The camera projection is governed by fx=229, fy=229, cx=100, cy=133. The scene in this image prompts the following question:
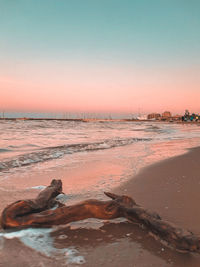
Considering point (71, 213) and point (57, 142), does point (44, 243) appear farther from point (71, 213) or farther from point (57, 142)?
point (57, 142)

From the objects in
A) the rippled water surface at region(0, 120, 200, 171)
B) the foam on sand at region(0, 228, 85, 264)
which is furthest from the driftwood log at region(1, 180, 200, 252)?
the rippled water surface at region(0, 120, 200, 171)

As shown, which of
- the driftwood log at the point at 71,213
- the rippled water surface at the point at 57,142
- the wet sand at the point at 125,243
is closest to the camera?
the wet sand at the point at 125,243

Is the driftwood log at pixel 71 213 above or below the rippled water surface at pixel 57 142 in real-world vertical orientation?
above

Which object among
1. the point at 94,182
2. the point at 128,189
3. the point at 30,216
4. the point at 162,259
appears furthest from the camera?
the point at 94,182

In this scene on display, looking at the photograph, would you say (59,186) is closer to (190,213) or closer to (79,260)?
(79,260)

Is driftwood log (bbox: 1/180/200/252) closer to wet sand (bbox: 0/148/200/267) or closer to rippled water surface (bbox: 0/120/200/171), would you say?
wet sand (bbox: 0/148/200/267)

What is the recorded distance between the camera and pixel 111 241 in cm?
266

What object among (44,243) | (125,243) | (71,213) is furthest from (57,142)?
(125,243)

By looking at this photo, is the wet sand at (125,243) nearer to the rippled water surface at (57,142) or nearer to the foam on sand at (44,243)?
the foam on sand at (44,243)

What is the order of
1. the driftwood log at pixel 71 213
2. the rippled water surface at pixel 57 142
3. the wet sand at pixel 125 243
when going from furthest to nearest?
the rippled water surface at pixel 57 142
the driftwood log at pixel 71 213
the wet sand at pixel 125 243

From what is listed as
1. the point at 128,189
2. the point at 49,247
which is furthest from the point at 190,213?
the point at 49,247

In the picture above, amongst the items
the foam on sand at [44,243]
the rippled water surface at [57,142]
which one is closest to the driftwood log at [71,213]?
the foam on sand at [44,243]

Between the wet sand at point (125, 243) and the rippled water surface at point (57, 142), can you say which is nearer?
the wet sand at point (125, 243)

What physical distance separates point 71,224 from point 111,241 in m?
0.66
